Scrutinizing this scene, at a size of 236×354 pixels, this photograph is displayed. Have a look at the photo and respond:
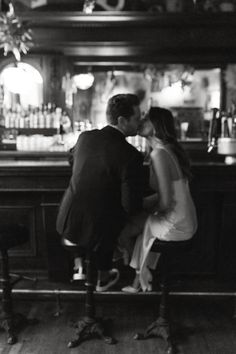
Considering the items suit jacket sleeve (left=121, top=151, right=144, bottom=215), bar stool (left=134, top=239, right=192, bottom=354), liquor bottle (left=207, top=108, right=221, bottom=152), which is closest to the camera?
suit jacket sleeve (left=121, top=151, right=144, bottom=215)

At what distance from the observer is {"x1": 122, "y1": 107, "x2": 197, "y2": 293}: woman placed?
104 inches

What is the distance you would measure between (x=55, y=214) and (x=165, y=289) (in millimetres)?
1093

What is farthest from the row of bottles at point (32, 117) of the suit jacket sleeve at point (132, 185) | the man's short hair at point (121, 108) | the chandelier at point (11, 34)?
the suit jacket sleeve at point (132, 185)

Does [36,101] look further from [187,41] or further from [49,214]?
[49,214]

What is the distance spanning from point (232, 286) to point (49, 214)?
1.63m

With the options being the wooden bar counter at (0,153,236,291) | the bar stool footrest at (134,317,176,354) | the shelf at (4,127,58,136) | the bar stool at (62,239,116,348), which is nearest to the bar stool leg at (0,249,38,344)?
the bar stool at (62,239,116,348)

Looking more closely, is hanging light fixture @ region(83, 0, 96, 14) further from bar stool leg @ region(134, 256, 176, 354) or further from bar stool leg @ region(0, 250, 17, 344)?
bar stool leg @ region(134, 256, 176, 354)

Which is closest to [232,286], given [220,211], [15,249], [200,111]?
[220,211]

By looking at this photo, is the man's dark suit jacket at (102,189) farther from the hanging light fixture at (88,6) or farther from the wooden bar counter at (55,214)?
the hanging light fixture at (88,6)

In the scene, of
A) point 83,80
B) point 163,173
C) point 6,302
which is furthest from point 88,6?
point 6,302

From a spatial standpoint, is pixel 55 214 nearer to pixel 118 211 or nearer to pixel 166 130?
pixel 118 211

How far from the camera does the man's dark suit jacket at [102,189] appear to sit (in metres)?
2.54

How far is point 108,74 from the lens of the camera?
21.8 feet

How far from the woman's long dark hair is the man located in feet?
0.40
